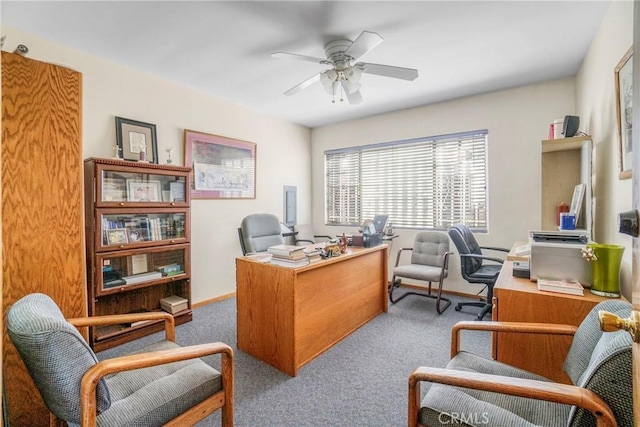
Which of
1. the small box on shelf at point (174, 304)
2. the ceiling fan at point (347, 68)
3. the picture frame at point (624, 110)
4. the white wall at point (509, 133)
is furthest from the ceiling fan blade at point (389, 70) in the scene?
the small box on shelf at point (174, 304)

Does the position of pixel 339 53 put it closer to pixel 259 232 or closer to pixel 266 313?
pixel 259 232

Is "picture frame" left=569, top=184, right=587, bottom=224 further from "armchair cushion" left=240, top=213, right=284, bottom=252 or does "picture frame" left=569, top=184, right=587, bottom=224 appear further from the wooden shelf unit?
"armchair cushion" left=240, top=213, right=284, bottom=252

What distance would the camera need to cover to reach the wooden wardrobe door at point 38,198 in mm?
1479

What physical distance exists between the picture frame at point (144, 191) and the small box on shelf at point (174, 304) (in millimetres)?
1026

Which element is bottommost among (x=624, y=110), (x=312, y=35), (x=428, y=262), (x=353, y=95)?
(x=428, y=262)

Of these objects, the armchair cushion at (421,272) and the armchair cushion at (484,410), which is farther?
the armchair cushion at (421,272)

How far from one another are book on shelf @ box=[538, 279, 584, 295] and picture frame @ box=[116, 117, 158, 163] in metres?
3.27

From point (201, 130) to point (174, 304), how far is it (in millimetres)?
1994

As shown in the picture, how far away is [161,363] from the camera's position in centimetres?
117

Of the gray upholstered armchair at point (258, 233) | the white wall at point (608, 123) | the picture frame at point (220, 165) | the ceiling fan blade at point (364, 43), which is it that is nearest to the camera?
the white wall at point (608, 123)

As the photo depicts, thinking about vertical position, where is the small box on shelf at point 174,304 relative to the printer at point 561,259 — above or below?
below

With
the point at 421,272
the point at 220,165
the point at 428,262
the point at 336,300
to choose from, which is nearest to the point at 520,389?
the point at 336,300

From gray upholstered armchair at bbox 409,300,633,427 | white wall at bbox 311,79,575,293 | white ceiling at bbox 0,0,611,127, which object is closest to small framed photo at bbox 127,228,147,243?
white ceiling at bbox 0,0,611,127

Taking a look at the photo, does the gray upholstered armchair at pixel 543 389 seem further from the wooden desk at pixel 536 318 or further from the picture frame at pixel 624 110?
the picture frame at pixel 624 110
